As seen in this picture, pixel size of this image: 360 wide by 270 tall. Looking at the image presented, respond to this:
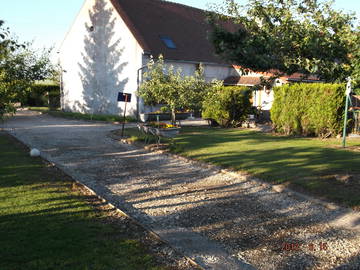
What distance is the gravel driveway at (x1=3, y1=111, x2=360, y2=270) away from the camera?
4742 mm

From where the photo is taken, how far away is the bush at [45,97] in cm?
3934

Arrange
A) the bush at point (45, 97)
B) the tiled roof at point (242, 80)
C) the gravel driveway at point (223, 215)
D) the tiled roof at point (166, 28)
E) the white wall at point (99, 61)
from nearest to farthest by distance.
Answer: the gravel driveway at point (223, 215) → the white wall at point (99, 61) → the tiled roof at point (166, 28) → the tiled roof at point (242, 80) → the bush at point (45, 97)

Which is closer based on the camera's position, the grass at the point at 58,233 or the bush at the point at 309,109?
the grass at the point at 58,233

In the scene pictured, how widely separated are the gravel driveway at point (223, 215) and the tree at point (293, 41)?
9.65 feet

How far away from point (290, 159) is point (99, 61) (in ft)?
69.7

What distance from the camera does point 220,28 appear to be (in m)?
8.08

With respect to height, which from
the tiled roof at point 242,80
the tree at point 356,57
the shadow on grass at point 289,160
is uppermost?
the tiled roof at point 242,80

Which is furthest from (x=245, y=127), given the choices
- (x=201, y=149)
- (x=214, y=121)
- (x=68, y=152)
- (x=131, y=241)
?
(x=131, y=241)

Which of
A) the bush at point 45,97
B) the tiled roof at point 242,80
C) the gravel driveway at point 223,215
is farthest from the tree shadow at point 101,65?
the gravel driveway at point 223,215

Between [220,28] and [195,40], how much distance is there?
75.3 ft

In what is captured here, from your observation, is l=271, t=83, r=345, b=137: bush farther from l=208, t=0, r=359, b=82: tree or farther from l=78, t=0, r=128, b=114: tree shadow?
l=78, t=0, r=128, b=114: tree shadow

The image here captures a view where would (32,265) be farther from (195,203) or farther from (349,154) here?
(349,154)

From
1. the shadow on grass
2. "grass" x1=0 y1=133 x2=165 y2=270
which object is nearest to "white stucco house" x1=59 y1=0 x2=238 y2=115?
the shadow on grass

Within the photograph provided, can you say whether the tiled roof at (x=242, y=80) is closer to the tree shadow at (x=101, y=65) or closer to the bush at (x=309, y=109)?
the tree shadow at (x=101, y=65)
